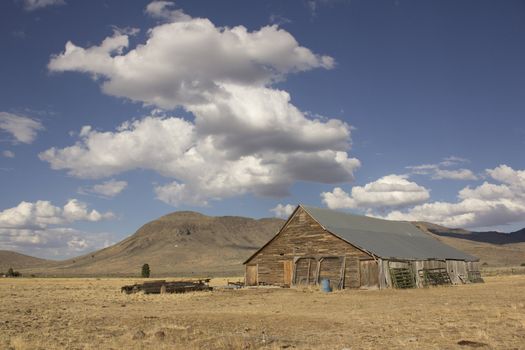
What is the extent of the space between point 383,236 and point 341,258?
367 inches

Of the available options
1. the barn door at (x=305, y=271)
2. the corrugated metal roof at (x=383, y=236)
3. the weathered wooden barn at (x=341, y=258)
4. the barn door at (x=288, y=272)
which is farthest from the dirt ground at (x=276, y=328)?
the barn door at (x=288, y=272)

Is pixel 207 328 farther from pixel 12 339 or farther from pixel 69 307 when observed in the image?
pixel 69 307

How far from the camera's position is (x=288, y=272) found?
43781 mm

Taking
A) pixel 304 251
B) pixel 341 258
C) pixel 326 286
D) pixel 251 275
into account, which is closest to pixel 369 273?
pixel 341 258

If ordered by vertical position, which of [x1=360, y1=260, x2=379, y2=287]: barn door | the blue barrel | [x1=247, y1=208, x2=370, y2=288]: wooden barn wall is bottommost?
Answer: the blue barrel

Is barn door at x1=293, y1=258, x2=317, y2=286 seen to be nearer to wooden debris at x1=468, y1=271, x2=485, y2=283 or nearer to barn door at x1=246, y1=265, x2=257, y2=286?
barn door at x1=246, y1=265, x2=257, y2=286

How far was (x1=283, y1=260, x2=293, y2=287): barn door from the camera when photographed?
4350cm

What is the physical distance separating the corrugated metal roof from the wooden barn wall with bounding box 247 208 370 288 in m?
0.73

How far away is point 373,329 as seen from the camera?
648 inches

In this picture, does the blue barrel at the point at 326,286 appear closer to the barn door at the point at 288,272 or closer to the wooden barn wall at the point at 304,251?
the wooden barn wall at the point at 304,251

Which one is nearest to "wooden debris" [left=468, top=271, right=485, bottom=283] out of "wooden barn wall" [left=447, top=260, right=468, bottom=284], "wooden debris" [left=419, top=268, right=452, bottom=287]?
"wooden barn wall" [left=447, top=260, right=468, bottom=284]

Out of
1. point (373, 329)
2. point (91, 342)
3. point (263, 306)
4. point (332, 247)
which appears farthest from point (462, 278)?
point (91, 342)

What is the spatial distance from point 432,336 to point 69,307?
1958cm

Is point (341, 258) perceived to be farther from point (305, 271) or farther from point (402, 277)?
point (402, 277)
